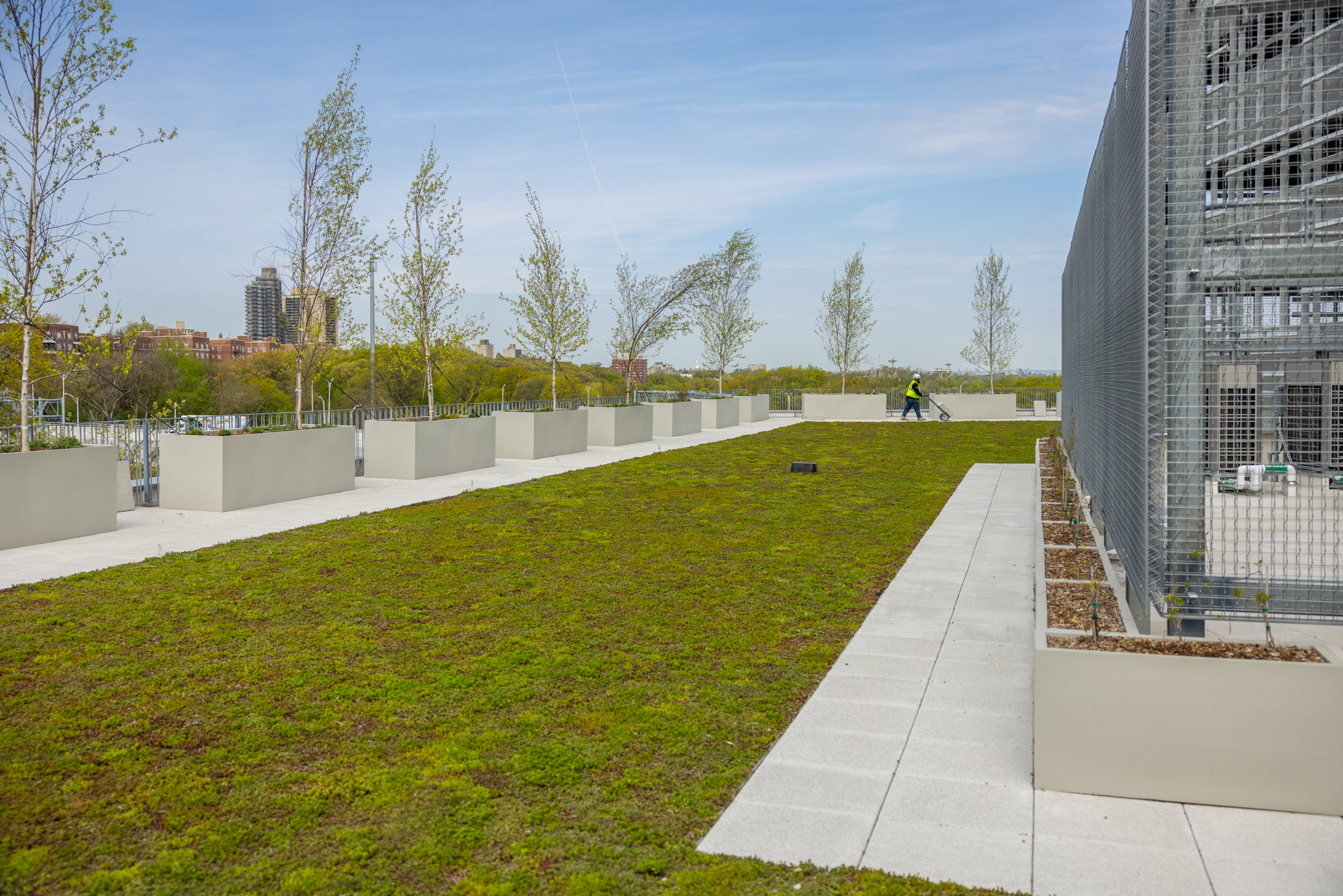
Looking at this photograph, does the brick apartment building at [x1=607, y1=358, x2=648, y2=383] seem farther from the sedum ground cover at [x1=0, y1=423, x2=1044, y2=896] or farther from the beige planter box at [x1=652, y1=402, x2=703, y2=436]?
the sedum ground cover at [x1=0, y1=423, x2=1044, y2=896]

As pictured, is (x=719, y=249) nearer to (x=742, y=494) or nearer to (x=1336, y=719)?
(x=742, y=494)

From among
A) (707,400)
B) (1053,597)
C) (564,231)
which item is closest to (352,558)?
(1053,597)

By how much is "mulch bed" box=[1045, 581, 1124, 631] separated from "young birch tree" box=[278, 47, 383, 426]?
36.6ft

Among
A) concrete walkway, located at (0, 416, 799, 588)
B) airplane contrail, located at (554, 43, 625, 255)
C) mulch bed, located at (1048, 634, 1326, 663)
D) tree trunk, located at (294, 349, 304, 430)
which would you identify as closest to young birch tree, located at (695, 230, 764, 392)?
airplane contrail, located at (554, 43, 625, 255)

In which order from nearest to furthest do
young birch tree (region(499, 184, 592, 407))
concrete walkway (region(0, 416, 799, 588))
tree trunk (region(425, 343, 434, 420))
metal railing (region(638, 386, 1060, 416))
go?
concrete walkway (region(0, 416, 799, 588)), tree trunk (region(425, 343, 434, 420)), young birch tree (region(499, 184, 592, 407)), metal railing (region(638, 386, 1060, 416))

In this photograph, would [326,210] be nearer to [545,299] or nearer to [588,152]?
[545,299]

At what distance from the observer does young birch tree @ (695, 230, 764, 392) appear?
1140 inches

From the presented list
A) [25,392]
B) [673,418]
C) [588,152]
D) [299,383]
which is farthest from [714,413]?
[25,392]

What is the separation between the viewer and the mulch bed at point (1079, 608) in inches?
176

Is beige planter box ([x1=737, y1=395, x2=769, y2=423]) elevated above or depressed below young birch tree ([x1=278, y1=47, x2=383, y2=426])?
below

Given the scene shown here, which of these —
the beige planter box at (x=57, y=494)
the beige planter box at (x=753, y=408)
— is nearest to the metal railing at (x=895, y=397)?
the beige planter box at (x=753, y=408)

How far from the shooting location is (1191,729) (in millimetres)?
3279

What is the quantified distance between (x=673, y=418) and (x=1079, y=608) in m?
19.9

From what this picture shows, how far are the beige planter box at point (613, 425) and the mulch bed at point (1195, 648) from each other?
17.6 metres
